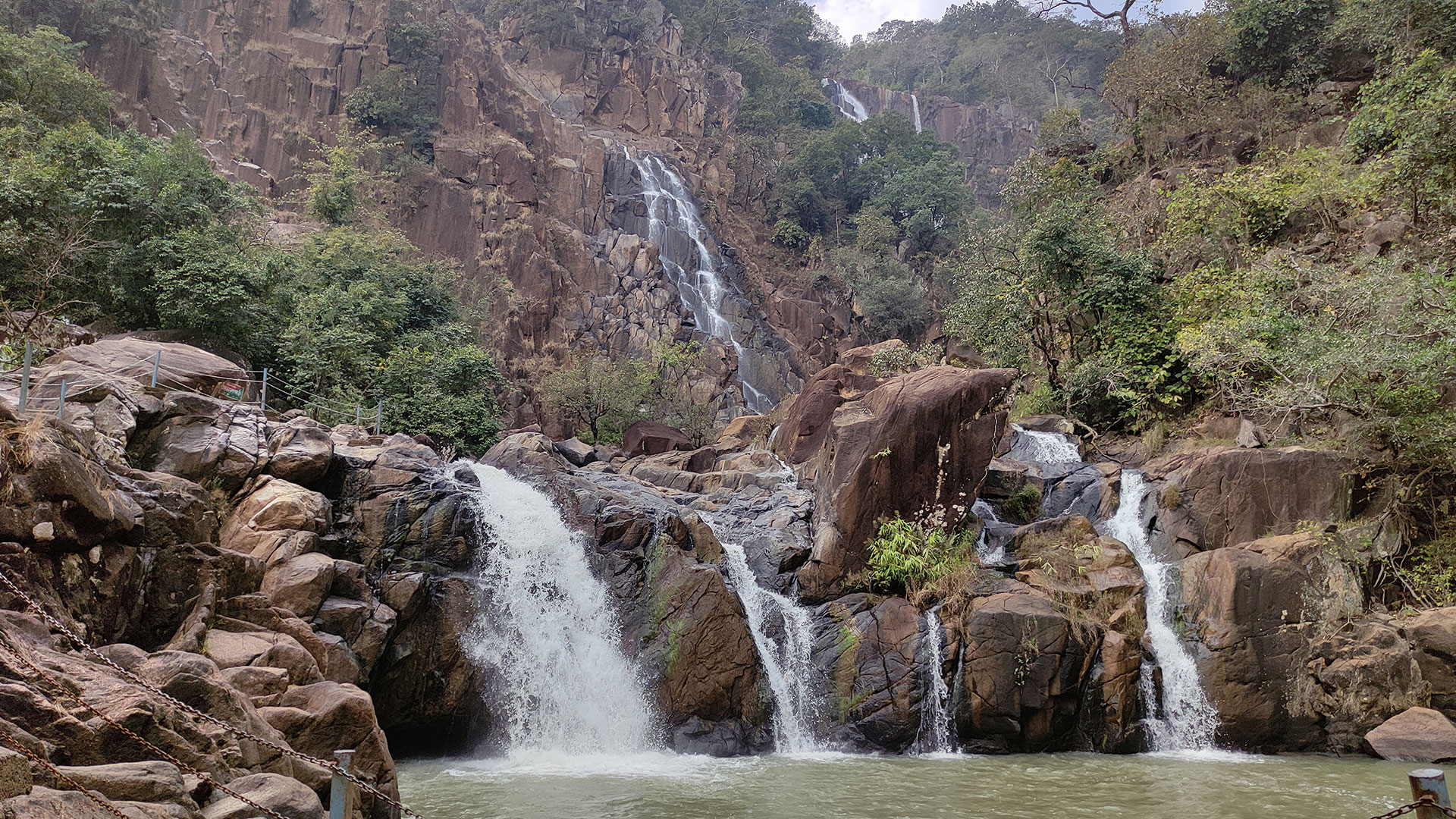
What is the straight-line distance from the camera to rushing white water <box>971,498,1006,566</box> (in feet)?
53.6

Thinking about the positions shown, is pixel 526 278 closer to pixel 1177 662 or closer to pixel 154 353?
pixel 154 353

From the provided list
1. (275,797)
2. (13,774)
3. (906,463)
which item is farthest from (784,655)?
(13,774)

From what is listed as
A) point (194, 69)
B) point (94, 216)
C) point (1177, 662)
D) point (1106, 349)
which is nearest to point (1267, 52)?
point (1106, 349)

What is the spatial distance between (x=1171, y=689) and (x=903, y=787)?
5.68 m

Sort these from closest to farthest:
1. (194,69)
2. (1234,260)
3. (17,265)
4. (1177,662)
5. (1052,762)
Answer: (1052,762), (1177,662), (17,265), (1234,260), (194,69)

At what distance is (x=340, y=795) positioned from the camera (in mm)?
5234

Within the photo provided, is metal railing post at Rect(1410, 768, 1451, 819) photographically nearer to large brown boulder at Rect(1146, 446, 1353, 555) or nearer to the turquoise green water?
the turquoise green water

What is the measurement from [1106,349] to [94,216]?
24.5 m

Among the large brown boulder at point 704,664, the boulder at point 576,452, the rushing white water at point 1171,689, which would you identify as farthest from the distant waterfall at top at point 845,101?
the large brown boulder at point 704,664

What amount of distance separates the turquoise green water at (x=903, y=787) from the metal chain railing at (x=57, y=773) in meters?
5.69

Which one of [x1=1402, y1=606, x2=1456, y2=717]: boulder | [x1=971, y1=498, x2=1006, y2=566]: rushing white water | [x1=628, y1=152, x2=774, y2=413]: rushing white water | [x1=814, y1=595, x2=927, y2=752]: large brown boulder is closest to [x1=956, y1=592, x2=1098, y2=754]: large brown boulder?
[x1=814, y1=595, x2=927, y2=752]: large brown boulder

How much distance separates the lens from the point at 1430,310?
47.8 ft

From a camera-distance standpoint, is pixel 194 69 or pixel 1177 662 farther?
pixel 194 69

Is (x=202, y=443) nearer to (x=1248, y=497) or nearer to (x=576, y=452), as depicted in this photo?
(x=576, y=452)
